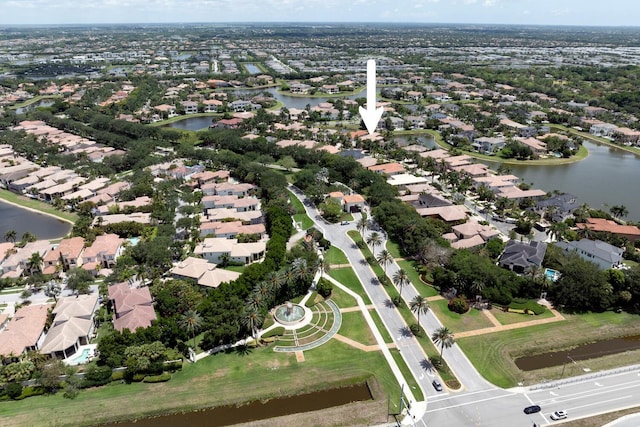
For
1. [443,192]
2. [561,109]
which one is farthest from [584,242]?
[561,109]

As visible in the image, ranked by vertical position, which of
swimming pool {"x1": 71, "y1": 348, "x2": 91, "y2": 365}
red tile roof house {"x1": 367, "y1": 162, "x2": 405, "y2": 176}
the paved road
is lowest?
the paved road

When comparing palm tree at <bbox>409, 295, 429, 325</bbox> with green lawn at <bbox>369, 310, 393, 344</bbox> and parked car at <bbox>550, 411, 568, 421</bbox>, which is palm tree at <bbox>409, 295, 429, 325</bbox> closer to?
green lawn at <bbox>369, 310, 393, 344</bbox>

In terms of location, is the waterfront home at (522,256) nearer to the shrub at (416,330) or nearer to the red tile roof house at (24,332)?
the shrub at (416,330)

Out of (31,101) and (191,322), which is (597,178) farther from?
(31,101)

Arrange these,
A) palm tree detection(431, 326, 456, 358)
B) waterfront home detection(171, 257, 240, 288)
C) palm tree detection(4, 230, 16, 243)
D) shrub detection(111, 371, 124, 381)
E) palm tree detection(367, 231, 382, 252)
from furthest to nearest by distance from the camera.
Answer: palm tree detection(4, 230, 16, 243)
palm tree detection(367, 231, 382, 252)
waterfront home detection(171, 257, 240, 288)
palm tree detection(431, 326, 456, 358)
shrub detection(111, 371, 124, 381)

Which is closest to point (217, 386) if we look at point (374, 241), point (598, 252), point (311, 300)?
point (311, 300)

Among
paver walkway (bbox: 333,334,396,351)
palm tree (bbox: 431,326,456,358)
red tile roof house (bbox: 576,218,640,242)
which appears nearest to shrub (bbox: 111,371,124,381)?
paver walkway (bbox: 333,334,396,351)
